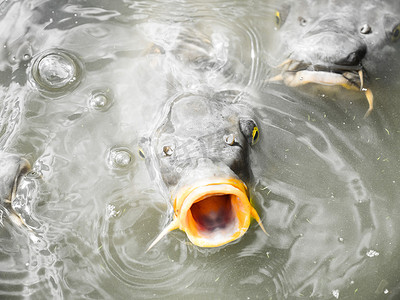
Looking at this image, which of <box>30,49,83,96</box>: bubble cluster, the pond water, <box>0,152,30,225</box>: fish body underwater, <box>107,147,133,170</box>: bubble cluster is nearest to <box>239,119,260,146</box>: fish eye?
the pond water

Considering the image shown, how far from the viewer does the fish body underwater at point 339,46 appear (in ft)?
12.9

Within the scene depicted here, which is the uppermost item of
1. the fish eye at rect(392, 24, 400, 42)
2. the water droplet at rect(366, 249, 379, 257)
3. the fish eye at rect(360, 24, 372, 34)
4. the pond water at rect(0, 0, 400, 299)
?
the fish eye at rect(360, 24, 372, 34)

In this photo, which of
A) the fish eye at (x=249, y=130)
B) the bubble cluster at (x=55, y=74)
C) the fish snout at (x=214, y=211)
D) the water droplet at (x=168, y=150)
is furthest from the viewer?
the bubble cluster at (x=55, y=74)

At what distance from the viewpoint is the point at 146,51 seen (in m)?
4.41

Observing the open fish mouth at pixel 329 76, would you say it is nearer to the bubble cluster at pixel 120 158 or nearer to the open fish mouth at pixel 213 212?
the open fish mouth at pixel 213 212

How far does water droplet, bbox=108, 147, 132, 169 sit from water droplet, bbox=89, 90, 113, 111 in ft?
1.53

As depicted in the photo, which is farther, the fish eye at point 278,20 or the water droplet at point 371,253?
the fish eye at point 278,20

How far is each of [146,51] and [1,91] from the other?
143 centimetres

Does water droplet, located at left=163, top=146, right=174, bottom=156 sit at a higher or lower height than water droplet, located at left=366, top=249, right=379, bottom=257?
higher

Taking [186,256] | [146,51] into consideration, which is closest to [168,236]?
[186,256]

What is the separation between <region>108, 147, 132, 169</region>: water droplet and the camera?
3877 mm

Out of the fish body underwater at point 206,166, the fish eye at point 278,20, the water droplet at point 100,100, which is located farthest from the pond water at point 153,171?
the fish body underwater at point 206,166

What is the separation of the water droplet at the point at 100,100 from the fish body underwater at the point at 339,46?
1.58 metres

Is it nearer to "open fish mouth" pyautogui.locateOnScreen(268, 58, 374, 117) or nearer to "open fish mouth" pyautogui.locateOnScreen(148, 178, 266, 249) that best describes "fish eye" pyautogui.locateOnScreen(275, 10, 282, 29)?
"open fish mouth" pyautogui.locateOnScreen(268, 58, 374, 117)
